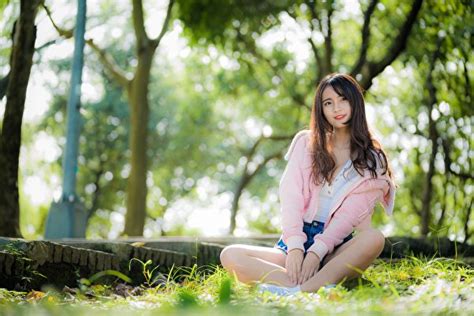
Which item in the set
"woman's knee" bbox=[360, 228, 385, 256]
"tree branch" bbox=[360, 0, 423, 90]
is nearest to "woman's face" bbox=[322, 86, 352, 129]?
"woman's knee" bbox=[360, 228, 385, 256]

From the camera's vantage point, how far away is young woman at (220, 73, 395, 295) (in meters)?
4.25

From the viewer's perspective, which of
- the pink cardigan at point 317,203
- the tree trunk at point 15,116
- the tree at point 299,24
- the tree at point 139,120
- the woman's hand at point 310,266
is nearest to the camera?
the woman's hand at point 310,266

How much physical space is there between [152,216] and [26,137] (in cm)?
518

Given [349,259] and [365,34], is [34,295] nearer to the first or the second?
[349,259]

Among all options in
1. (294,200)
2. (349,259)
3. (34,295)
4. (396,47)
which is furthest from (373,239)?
(396,47)

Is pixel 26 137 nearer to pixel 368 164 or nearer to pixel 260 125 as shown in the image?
pixel 260 125

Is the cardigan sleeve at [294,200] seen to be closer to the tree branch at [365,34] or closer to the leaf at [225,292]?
the leaf at [225,292]

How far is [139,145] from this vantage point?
1114 centimetres

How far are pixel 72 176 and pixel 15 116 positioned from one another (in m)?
1.39

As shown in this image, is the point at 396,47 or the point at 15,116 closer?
the point at 15,116

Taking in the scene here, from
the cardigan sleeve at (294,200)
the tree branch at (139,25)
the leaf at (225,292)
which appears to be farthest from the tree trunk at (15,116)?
the tree branch at (139,25)

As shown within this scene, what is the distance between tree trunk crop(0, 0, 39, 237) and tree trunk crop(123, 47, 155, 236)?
444cm

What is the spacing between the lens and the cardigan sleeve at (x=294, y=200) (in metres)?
4.34

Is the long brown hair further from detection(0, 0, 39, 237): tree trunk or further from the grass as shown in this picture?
detection(0, 0, 39, 237): tree trunk
